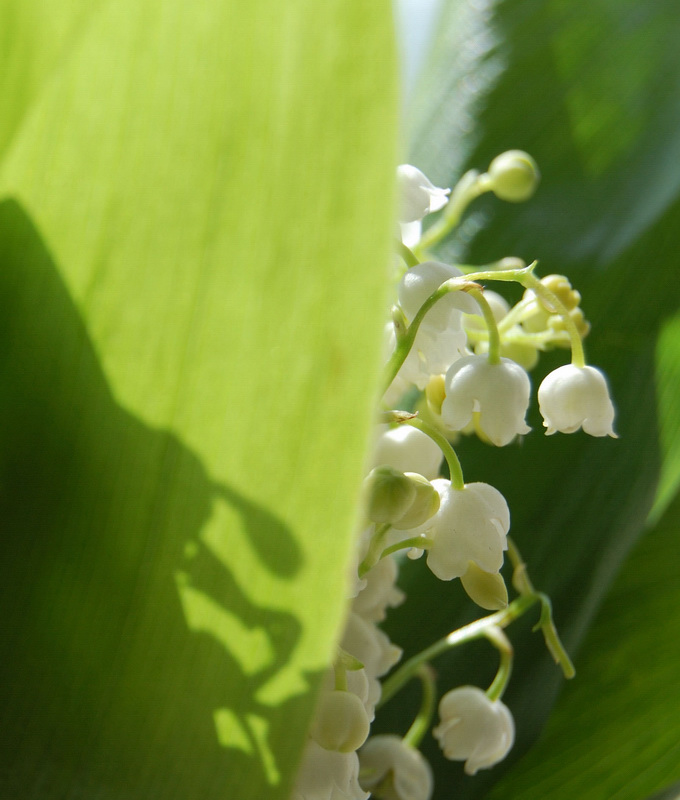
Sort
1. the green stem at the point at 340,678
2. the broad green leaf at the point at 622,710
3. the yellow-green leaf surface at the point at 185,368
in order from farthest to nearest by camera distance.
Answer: the broad green leaf at the point at 622,710 < the green stem at the point at 340,678 < the yellow-green leaf surface at the point at 185,368

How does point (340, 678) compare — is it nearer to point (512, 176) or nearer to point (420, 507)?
point (420, 507)

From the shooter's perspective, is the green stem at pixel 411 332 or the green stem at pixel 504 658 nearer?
the green stem at pixel 411 332

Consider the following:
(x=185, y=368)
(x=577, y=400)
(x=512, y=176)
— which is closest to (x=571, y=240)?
(x=512, y=176)

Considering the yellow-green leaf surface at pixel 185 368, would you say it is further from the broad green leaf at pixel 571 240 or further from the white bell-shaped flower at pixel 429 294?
the broad green leaf at pixel 571 240

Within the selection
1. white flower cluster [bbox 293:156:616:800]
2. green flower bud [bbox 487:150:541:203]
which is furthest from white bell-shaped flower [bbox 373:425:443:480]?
green flower bud [bbox 487:150:541:203]

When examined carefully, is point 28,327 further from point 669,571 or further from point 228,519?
point 669,571

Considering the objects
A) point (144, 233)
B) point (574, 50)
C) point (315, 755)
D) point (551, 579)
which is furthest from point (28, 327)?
point (574, 50)

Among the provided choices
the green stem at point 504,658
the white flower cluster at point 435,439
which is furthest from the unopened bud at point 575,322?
the green stem at point 504,658
